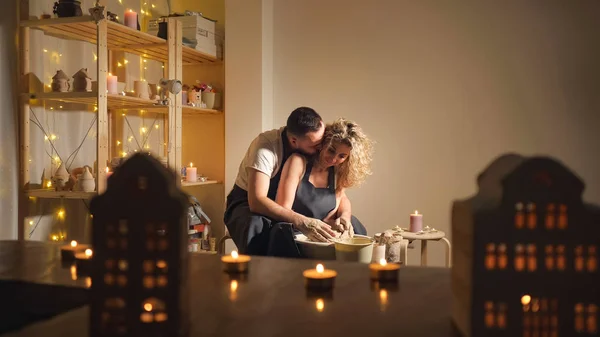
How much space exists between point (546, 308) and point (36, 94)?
8.79 ft

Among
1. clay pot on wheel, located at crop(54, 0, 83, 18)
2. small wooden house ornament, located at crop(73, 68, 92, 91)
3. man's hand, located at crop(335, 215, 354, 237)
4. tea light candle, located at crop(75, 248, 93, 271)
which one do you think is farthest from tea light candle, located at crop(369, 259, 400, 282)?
clay pot on wheel, located at crop(54, 0, 83, 18)

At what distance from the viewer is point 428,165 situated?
3730 millimetres

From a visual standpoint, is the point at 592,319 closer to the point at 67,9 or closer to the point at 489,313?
the point at 489,313

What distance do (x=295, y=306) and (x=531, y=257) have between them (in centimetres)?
36

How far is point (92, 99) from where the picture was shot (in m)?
2.90

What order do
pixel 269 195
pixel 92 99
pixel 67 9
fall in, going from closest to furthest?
pixel 269 195 → pixel 67 9 → pixel 92 99

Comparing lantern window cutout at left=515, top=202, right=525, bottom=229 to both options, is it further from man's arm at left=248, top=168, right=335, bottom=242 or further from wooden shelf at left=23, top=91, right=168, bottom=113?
wooden shelf at left=23, top=91, right=168, bottom=113

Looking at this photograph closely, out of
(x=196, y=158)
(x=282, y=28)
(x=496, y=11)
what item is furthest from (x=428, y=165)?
(x=196, y=158)

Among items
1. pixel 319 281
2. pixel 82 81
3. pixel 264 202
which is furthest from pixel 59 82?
pixel 319 281

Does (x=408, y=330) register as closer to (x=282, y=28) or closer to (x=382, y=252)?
(x=382, y=252)

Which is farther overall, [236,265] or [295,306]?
[236,265]

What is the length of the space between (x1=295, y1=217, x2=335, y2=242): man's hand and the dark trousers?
0.22 ft

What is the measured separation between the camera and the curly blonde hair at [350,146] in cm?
251

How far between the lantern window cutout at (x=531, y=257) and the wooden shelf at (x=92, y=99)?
2501 mm
